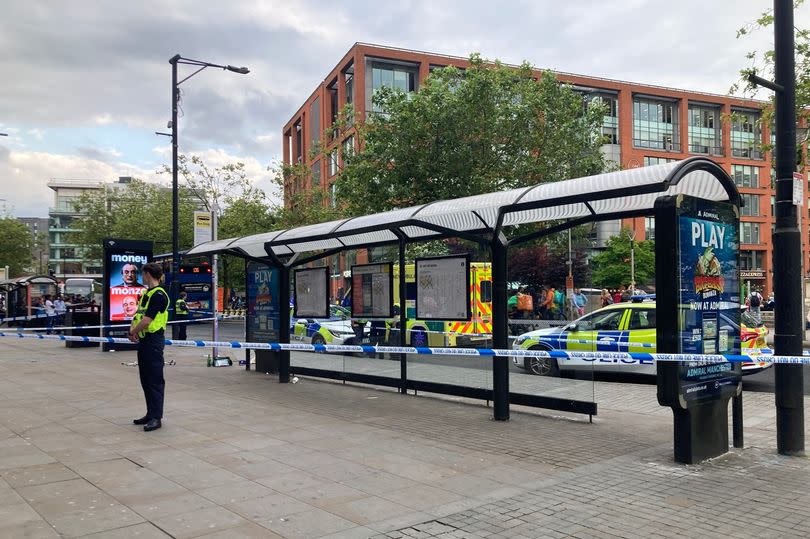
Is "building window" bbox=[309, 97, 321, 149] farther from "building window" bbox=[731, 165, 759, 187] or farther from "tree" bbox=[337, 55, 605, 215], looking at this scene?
"building window" bbox=[731, 165, 759, 187]

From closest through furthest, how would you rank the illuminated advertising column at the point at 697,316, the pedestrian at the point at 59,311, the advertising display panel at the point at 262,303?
1. the illuminated advertising column at the point at 697,316
2. the advertising display panel at the point at 262,303
3. the pedestrian at the point at 59,311

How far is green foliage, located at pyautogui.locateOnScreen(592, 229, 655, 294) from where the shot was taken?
55.2m

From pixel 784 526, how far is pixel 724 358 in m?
2.09

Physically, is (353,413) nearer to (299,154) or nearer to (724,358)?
(724,358)

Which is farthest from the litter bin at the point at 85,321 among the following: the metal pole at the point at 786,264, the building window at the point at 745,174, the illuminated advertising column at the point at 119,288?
the building window at the point at 745,174

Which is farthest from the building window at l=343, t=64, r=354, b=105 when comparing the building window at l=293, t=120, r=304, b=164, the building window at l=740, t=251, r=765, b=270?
the building window at l=740, t=251, r=765, b=270

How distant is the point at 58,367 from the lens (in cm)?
1474

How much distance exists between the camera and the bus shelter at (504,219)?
695cm

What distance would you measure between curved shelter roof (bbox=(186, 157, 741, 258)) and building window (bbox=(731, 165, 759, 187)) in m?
64.6

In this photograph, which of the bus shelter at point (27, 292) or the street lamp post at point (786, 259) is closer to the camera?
the street lamp post at point (786, 259)

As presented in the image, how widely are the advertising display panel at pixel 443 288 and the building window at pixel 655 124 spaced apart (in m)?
58.9

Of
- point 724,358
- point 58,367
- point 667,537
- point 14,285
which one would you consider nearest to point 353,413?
point 724,358

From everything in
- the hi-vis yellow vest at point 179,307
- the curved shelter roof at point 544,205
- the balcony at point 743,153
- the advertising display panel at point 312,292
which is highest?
the balcony at point 743,153

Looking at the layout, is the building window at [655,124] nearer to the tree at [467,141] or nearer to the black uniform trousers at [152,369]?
the tree at [467,141]
